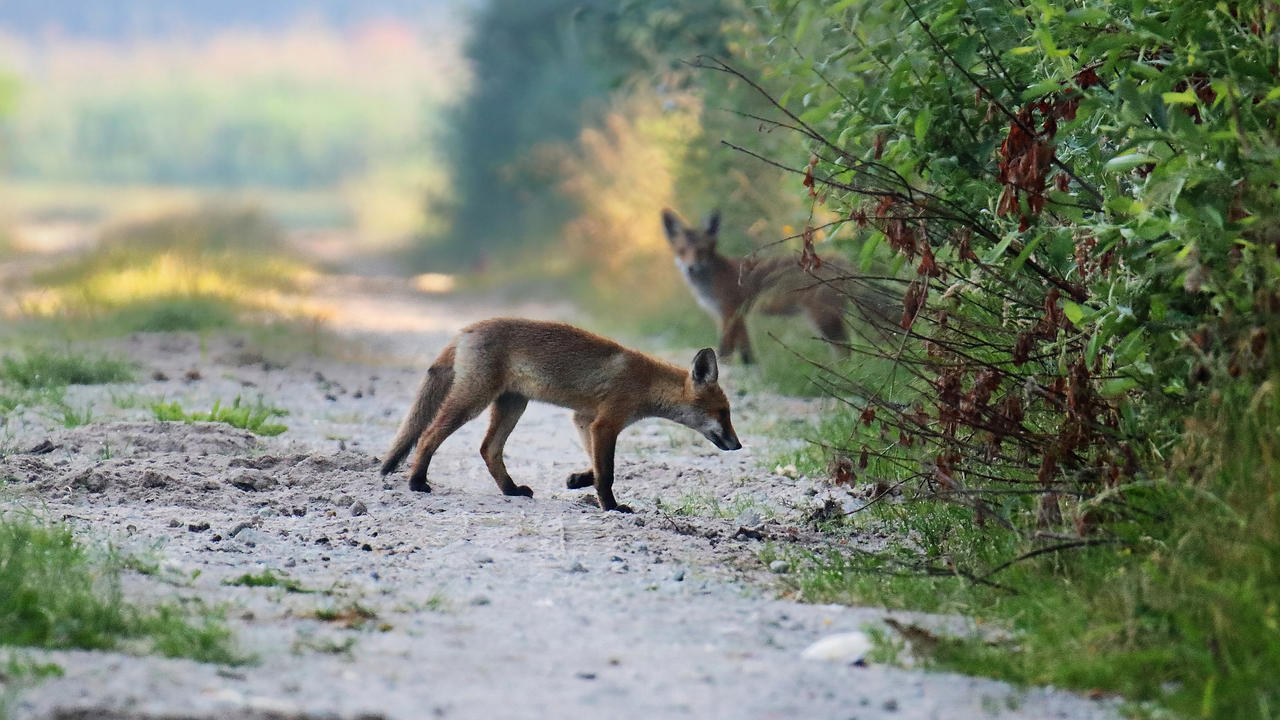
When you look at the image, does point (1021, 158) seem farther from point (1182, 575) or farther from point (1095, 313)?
point (1182, 575)

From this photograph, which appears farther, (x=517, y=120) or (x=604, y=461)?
(x=517, y=120)

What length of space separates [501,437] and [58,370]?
15.3 ft

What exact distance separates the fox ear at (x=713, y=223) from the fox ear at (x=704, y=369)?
23.6 feet

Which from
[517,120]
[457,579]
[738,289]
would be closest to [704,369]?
[457,579]

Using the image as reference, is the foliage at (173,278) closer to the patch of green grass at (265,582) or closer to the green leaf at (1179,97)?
the patch of green grass at (265,582)

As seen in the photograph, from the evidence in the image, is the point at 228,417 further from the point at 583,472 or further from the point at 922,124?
the point at 922,124

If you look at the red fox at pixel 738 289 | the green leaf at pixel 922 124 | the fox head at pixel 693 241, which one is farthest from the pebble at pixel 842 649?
the fox head at pixel 693 241

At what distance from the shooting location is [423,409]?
7645 millimetres

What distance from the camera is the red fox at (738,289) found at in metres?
12.5

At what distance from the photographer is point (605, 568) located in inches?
225

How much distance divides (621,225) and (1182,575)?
53.5 ft

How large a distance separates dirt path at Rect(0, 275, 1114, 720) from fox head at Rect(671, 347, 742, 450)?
29 cm

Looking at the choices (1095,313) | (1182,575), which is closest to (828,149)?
(1095,313)

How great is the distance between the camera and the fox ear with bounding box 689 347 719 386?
25.5 ft
